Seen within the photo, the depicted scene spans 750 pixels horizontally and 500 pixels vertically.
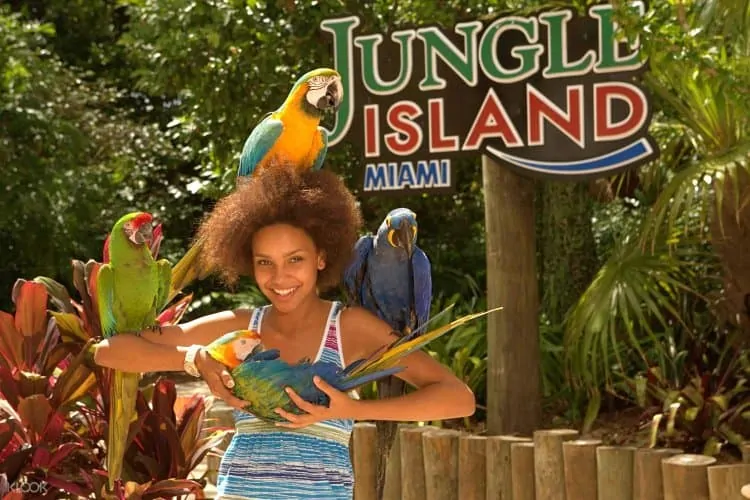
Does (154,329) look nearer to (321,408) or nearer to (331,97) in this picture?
(321,408)

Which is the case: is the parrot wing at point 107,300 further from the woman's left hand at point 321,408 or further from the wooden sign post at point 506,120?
the wooden sign post at point 506,120

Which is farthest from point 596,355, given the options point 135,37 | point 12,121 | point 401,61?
point 12,121

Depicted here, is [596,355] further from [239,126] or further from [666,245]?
[239,126]

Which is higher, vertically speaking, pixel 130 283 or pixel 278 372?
pixel 130 283

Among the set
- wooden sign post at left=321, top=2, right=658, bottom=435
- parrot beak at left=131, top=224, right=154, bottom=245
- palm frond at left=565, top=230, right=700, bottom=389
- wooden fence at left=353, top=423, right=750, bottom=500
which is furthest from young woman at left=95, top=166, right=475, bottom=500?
palm frond at left=565, top=230, right=700, bottom=389

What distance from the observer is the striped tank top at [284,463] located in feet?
6.02

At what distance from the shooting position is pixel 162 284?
2.10 metres

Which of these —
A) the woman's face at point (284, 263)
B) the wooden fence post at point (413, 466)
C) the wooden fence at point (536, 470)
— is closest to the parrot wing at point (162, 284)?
the woman's face at point (284, 263)

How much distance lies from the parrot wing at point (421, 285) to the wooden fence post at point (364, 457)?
210 cm

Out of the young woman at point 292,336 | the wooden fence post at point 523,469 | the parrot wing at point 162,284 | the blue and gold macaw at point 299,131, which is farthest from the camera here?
the wooden fence post at point 523,469

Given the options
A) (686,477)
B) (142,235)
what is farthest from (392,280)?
(686,477)

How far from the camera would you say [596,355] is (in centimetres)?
455

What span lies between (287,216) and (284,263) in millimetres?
80

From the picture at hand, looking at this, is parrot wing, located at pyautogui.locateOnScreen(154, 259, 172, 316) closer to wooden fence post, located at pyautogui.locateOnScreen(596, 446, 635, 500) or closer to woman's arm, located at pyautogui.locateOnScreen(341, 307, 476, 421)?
woman's arm, located at pyautogui.locateOnScreen(341, 307, 476, 421)
